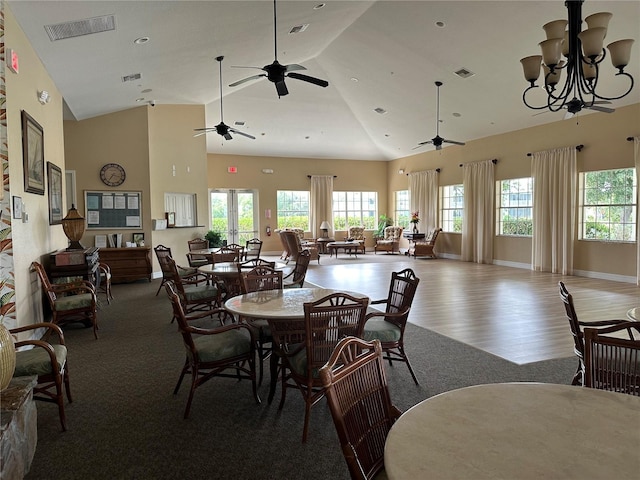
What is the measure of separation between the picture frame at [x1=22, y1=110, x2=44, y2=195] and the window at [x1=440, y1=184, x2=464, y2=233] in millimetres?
10779

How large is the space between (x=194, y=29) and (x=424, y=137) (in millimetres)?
8538

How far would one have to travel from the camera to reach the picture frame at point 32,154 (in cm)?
443

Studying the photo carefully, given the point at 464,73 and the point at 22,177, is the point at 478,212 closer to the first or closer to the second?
the point at 464,73

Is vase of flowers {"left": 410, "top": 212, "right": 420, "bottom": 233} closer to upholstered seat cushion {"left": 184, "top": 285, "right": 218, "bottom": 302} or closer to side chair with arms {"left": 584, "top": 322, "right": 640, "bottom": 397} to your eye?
upholstered seat cushion {"left": 184, "top": 285, "right": 218, "bottom": 302}

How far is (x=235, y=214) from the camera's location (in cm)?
1455

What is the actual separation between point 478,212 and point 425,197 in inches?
96.8

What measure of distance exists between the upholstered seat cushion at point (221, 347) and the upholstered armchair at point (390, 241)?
12242 mm

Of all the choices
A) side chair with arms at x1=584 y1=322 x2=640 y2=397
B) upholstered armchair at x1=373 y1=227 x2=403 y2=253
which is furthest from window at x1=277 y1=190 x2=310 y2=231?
side chair with arms at x1=584 y1=322 x2=640 y2=397

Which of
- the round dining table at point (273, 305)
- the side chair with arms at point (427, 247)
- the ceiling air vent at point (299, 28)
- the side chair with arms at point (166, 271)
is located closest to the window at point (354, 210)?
the side chair with arms at point (427, 247)

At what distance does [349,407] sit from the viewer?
1505mm

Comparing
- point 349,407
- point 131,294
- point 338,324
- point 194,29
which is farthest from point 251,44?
point 349,407

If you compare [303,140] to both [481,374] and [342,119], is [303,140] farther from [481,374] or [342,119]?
[481,374]

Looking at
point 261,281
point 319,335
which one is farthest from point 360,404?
point 261,281

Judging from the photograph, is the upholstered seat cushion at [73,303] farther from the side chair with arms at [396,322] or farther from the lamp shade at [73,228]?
the side chair with arms at [396,322]
